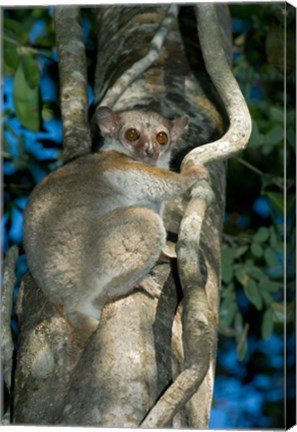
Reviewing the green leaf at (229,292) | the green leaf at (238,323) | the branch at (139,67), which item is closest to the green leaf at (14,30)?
the branch at (139,67)

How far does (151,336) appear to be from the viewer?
138 inches

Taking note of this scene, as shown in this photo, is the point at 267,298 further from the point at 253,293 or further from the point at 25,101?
the point at 25,101

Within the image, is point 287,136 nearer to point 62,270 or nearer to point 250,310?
point 62,270

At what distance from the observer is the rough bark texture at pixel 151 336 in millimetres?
3309

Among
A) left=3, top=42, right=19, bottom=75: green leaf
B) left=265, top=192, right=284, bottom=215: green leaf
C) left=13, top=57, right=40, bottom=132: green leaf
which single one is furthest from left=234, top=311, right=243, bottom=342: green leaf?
left=3, top=42, right=19, bottom=75: green leaf

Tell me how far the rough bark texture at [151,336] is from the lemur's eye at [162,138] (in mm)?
175

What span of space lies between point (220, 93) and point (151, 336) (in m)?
1.39

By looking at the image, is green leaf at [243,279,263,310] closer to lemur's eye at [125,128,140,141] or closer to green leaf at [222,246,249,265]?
green leaf at [222,246,249,265]

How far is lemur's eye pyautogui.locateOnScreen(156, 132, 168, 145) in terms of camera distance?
14.5ft

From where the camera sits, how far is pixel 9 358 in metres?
4.10

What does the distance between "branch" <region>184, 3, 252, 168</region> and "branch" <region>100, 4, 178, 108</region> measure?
0.65 ft

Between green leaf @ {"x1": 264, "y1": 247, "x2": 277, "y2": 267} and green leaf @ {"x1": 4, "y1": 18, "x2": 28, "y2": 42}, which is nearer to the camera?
green leaf @ {"x1": 4, "y1": 18, "x2": 28, "y2": 42}

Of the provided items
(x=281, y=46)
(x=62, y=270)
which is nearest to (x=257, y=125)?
(x=281, y=46)

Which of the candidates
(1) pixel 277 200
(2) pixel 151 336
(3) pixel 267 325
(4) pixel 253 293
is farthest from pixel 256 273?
(2) pixel 151 336
